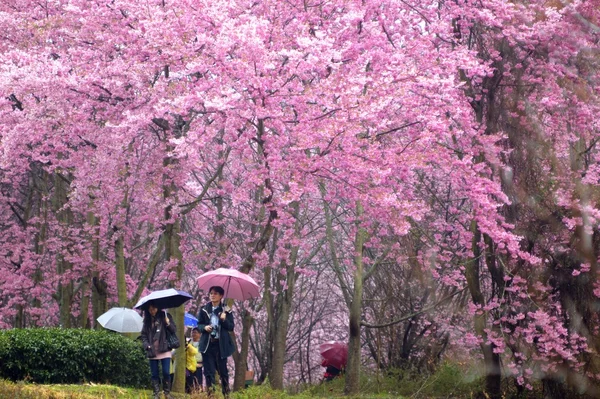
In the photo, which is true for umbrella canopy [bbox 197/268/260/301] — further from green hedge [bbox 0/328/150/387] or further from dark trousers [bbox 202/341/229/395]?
green hedge [bbox 0/328/150/387]

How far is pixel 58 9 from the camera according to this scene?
17.0 metres

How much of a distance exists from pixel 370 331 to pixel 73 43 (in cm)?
1099

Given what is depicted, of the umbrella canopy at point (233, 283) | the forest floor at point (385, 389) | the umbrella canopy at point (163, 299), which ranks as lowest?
the forest floor at point (385, 389)

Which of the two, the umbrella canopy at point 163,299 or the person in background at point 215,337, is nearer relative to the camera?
the umbrella canopy at point 163,299

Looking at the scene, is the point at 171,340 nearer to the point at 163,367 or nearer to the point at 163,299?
the point at 163,367

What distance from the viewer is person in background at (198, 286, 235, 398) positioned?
11109 millimetres

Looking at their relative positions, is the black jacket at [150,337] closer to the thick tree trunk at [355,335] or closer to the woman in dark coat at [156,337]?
the woman in dark coat at [156,337]

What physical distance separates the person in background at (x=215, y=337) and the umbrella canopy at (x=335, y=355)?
34.6ft

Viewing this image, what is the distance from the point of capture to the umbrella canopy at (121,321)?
1498 centimetres

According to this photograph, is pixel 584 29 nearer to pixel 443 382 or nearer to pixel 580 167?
pixel 580 167

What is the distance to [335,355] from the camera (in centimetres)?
2169

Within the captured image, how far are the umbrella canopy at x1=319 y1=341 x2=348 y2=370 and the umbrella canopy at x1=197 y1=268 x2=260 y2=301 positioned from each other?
9341 millimetres

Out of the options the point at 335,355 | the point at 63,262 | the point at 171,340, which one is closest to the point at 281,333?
the point at 335,355

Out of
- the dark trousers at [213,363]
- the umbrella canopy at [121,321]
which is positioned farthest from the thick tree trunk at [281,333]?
the dark trousers at [213,363]
